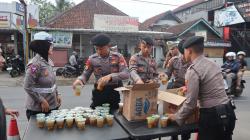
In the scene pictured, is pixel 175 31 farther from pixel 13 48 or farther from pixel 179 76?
pixel 179 76

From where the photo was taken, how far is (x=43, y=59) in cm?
340

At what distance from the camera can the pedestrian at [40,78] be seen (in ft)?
10.8

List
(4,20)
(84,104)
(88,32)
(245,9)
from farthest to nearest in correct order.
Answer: (245,9)
(4,20)
(88,32)
(84,104)

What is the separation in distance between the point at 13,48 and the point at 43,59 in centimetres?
1886

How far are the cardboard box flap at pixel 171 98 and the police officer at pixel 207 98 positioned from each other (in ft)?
0.65

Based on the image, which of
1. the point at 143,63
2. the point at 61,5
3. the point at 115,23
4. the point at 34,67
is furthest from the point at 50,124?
the point at 61,5

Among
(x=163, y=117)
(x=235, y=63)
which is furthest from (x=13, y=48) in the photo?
(x=163, y=117)

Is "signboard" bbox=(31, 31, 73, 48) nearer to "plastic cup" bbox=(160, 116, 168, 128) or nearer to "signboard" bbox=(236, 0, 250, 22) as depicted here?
"signboard" bbox=(236, 0, 250, 22)

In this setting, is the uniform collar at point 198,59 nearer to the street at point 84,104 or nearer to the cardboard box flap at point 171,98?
the cardboard box flap at point 171,98

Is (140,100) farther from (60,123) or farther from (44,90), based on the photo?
(44,90)

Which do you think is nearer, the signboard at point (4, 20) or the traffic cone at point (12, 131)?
the traffic cone at point (12, 131)

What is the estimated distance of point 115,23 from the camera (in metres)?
20.4

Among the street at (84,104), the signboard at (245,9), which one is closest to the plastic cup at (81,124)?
the street at (84,104)

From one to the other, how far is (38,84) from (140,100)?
1.20 m
